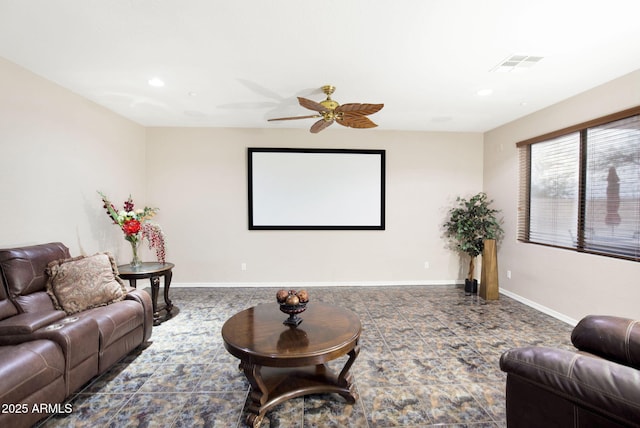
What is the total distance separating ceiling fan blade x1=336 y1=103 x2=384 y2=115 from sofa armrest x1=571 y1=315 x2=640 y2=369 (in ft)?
7.03

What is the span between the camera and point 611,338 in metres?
1.53

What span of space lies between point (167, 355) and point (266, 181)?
2.93m

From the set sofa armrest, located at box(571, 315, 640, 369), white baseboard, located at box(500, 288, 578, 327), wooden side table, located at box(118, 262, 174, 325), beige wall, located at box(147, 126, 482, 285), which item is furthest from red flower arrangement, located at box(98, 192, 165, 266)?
white baseboard, located at box(500, 288, 578, 327)

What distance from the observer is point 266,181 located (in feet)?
15.9

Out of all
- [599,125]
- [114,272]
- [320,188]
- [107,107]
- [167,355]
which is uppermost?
[107,107]

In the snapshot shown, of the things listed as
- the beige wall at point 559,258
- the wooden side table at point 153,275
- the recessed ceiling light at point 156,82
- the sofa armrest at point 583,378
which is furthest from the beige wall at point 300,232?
the sofa armrest at point 583,378

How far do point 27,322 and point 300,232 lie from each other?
136 inches

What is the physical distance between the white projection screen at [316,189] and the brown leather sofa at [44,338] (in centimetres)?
253

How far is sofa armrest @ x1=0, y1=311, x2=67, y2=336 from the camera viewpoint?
72.8 inches

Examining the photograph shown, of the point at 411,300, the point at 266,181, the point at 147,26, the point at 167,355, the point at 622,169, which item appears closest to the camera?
the point at 147,26

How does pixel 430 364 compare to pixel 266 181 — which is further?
pixel 266 181

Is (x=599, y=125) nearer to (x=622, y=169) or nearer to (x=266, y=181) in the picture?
(x=622, y=169)

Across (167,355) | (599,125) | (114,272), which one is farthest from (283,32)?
(599,125)

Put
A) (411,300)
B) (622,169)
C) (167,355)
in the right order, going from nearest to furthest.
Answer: (167,355) → (622,169) → (411,300)
